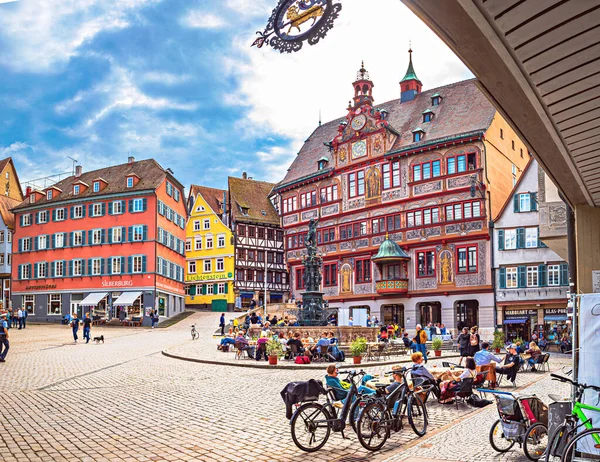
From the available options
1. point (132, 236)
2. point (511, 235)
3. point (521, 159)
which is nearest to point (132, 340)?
point (132, 236)

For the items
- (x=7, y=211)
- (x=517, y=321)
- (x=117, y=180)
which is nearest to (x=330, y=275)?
(x=517, y=321)

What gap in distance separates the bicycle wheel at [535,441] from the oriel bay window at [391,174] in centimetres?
3704

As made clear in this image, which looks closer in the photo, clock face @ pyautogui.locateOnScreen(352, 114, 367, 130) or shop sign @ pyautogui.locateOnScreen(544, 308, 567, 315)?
shop sign @ pyautogui.locateOnScreen(544, 308, 567, 315)

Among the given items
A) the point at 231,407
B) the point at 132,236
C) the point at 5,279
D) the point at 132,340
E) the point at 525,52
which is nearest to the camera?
the point at 525,52

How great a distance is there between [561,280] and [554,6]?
36266mm

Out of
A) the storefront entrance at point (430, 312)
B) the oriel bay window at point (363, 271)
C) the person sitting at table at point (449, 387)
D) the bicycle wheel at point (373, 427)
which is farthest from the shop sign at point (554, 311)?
the bicycle wheel at point (373, 427)

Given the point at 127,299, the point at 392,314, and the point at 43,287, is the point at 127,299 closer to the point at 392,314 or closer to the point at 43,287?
the point at 43,287

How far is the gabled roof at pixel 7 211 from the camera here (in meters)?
61.9

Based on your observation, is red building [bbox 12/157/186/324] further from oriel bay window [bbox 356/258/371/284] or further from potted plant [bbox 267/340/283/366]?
potted plant [bbox 267/340/283/366]

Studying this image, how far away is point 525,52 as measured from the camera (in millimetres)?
4762

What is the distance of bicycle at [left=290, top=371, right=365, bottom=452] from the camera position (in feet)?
30.8

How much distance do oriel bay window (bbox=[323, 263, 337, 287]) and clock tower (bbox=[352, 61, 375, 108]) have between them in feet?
41.3

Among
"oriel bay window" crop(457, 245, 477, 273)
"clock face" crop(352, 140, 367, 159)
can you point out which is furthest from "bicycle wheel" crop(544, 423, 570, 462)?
"clock face" crop(352, 140, 367, 159)

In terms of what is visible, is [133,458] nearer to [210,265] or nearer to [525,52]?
[525,52]
